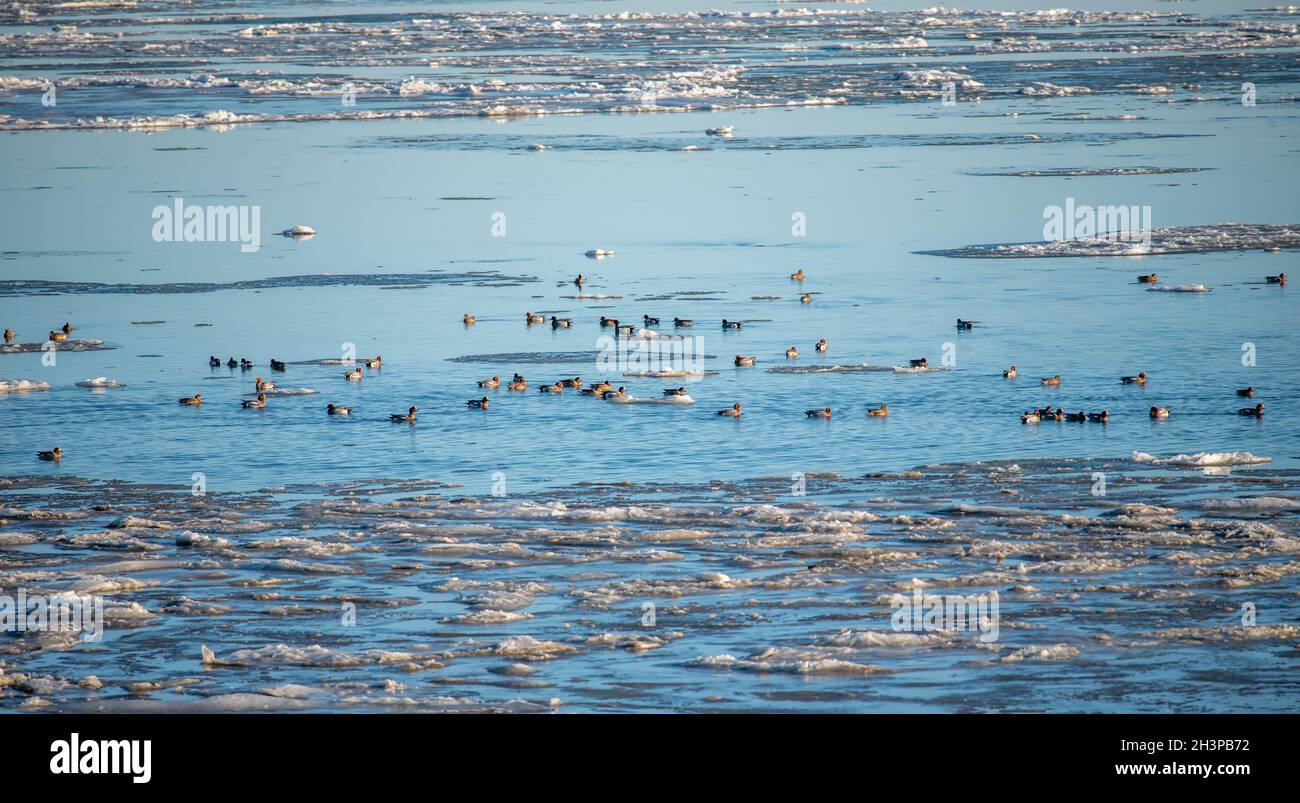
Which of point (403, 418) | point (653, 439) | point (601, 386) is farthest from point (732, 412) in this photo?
point (403, 418)

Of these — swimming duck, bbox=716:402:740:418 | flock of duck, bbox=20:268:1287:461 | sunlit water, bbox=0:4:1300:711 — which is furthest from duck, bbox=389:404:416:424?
swimming duck, bbox=716:402:740:418

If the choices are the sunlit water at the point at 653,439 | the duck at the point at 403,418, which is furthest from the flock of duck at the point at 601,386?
the sunlit water at the point at 653,439

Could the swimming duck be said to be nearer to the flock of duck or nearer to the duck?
the flock of duck

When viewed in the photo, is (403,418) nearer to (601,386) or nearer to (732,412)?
(601,386)

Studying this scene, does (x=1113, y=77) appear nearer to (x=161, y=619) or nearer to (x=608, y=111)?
(x=608, y=111)

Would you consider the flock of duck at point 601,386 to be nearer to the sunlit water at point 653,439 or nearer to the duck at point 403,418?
the duck at point 403,418
